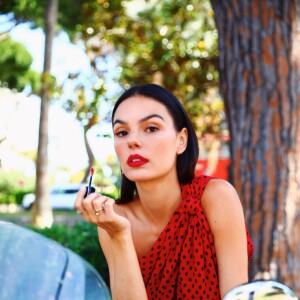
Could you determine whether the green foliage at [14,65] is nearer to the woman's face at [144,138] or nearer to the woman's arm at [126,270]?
the woman's face at [144,138]

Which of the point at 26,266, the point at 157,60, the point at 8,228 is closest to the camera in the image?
the point at 26,266

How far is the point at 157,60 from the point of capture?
11.1m

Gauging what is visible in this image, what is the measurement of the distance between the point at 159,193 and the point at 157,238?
0.16m

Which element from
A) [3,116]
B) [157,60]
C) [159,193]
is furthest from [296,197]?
[3,116]

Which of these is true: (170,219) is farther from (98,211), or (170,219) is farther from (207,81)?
(207,81)

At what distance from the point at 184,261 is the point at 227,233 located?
0.17m

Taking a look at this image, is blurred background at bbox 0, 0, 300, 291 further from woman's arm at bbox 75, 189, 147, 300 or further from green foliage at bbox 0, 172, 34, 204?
green foliage at bbox 0, 172, 34, 204

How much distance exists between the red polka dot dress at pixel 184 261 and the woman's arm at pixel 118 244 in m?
0.17

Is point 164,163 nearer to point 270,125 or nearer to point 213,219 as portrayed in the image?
point 213,219

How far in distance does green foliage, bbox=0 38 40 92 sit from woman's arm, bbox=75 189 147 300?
2117 cm

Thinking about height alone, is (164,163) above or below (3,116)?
above

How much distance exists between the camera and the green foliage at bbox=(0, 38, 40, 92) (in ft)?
74.1

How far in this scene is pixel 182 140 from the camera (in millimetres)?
2301

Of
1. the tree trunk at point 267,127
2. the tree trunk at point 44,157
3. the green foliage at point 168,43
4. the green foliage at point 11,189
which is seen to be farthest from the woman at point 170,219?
the green foliage at point 11,189
